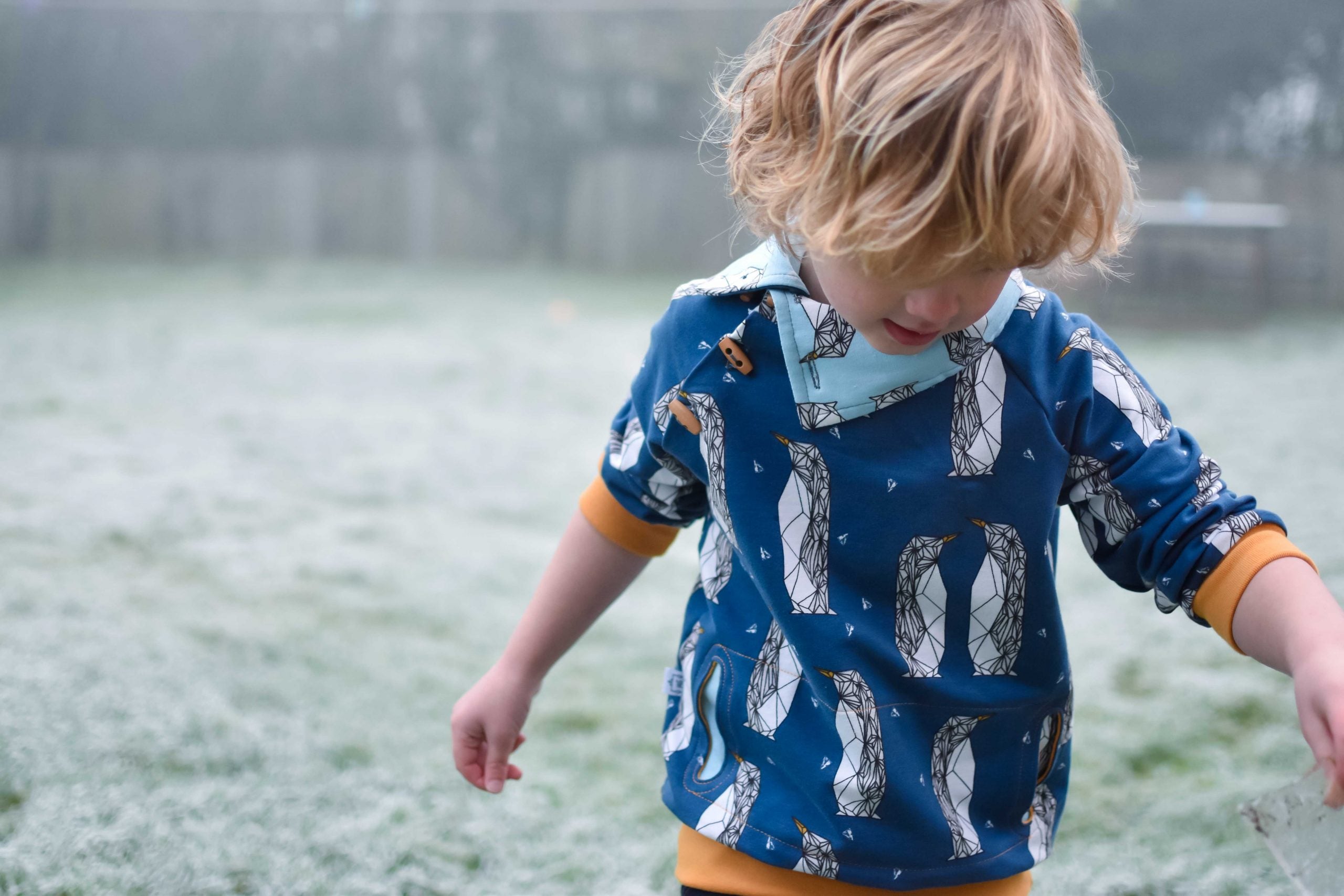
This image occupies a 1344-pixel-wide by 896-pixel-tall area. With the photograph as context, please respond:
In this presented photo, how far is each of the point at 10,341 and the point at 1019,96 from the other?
498cm

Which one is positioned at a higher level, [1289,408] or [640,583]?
[1289,408]

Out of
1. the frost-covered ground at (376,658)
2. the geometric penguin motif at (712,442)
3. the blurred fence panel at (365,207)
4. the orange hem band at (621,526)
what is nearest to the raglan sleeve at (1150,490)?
the geometric penguin motif at (712,442)

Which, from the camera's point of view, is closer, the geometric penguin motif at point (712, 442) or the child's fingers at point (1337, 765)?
the child's fingers at point (1337, 765)

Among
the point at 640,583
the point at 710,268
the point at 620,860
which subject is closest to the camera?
the point at 620,860

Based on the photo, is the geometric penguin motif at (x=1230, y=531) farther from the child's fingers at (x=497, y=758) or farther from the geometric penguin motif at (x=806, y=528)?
the child's fingers at (x=497, y=758)

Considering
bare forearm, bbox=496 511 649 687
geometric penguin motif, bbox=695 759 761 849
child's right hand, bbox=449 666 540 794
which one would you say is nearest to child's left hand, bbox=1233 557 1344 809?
geometric penguin motif, bbox=695 759 761 849

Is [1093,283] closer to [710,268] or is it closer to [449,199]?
[710,268]

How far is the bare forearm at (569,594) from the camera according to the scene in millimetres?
988

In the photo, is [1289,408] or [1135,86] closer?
[1289,408]

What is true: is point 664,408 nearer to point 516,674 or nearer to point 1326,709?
point 516,674

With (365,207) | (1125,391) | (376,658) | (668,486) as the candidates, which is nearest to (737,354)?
(668,486)

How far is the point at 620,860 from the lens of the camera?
139 centimetres

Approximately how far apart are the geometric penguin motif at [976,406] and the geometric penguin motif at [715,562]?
0.20 metres

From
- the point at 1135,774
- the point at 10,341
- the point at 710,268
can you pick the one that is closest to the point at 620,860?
the point at 1135,774
